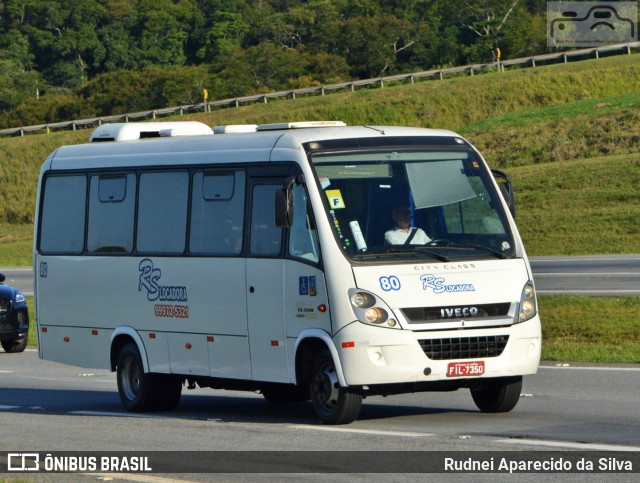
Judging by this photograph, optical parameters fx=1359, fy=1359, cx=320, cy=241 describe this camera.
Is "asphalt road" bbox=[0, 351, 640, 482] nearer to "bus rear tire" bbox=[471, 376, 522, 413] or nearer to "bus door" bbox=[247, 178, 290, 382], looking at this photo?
"bus rear tire" bbox=[471, 376, 522, 413]

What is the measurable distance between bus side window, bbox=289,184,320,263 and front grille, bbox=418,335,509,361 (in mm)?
1308

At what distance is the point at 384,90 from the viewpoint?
7431 cm

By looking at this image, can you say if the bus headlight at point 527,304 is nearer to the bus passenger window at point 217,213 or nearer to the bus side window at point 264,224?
the bus side window at point 264,224

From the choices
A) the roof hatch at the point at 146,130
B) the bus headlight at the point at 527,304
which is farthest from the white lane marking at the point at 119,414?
the bus headlight at the point at 527,304

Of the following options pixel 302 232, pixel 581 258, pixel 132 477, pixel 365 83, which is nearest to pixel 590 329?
pixel 302 232

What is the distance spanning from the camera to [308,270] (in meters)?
12.4

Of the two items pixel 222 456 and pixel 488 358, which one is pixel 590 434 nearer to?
pixel 488 358

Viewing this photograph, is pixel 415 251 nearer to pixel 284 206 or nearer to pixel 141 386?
pixel 284 206

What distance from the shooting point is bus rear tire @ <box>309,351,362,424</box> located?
1216 centimetres

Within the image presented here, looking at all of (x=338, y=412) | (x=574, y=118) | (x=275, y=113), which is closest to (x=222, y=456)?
(x=338, y=412)

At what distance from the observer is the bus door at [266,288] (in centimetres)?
1282

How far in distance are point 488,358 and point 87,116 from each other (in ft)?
292

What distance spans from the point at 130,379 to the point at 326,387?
3.45m

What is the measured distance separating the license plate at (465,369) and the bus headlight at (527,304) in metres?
0.60
